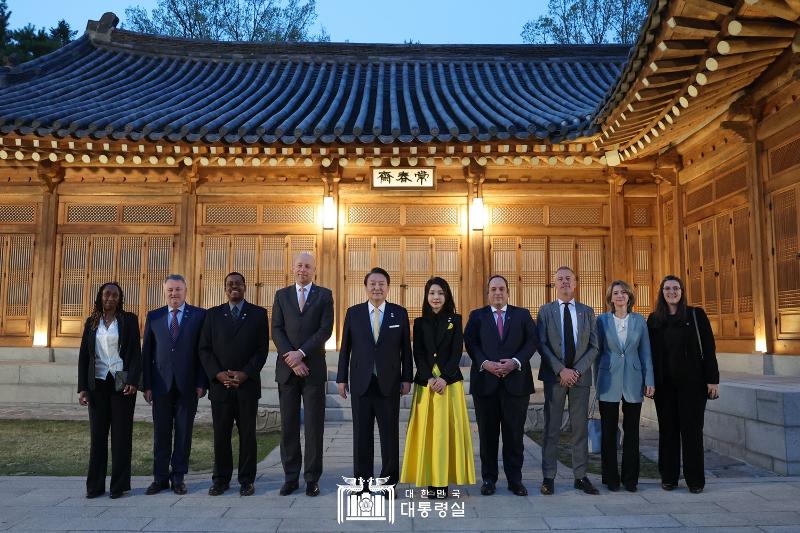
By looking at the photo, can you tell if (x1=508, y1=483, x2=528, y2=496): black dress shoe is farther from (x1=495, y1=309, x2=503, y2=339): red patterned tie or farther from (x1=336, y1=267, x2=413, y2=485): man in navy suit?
(x1=495, y1=309, x2=503, y2=339): red patterned tie

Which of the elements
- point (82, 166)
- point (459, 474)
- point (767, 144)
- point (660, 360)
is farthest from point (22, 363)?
point (767, 144)

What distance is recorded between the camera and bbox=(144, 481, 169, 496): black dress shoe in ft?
15.1

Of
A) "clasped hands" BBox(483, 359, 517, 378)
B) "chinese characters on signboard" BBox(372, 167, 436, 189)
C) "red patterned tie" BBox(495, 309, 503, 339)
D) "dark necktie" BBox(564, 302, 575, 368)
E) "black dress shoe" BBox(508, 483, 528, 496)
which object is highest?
"chinese characters on signboard" BBox(372, 167, 436, 189)

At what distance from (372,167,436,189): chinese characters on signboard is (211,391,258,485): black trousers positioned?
17.9ft

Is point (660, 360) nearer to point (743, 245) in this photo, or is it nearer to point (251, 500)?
point (251, 500)

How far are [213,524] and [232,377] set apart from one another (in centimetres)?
111

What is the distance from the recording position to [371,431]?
15.2ft

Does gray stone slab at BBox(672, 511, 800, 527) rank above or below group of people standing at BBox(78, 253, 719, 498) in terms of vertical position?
below

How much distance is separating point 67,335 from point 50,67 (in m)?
5.39

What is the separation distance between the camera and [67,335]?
981 centimetres

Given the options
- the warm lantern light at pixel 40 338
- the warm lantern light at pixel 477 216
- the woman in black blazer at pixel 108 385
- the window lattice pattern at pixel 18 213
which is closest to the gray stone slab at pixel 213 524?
the woman in black blazer at pixel 108 385

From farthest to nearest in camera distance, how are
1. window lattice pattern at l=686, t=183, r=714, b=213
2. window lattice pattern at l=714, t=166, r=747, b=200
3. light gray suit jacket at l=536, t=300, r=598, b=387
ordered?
window lattice pattern at l=686, t=183, r=714, b=213
window lattice pattern at l=714, t=166, r=747, b=200
light gray suit jacket at l=536, t=300, r=598, b=387

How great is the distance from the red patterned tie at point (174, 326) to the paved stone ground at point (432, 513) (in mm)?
1172

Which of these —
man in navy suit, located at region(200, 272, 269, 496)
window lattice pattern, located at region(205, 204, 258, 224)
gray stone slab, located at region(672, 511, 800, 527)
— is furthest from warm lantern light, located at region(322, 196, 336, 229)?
gray stone slab, located at region(672, 511, 800, 527)
